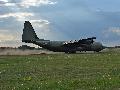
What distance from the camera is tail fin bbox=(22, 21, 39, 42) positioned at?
9381 centimetres

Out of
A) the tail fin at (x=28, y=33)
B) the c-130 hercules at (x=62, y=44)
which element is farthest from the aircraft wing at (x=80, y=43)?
the tail fin at (x=28, y=33)

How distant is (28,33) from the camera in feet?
310

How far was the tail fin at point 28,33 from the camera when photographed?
308ft

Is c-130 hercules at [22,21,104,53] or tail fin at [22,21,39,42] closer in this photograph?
c-130 hercules at [22,21,104,53]

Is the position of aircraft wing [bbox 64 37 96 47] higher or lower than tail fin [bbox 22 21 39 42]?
lower

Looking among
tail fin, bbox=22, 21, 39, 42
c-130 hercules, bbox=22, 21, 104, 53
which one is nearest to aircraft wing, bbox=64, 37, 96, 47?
c-130 hercules, bbox=22, 21, 104, 53

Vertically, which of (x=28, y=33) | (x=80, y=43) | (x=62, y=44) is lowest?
(x=62, y=44)

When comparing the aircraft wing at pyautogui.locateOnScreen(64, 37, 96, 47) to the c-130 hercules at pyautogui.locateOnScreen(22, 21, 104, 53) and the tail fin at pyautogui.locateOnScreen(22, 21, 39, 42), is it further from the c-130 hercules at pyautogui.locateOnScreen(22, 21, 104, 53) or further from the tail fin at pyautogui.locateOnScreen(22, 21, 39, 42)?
the tail fin at pyautogui.locateOnScreen(22, 21, 39, 42)

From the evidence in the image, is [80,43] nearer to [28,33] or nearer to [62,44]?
[62,44]

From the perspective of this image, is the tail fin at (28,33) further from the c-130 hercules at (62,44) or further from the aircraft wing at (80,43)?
the aircraft wing at (80,43)

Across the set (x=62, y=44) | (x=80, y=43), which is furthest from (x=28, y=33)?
(x=80, y=43)

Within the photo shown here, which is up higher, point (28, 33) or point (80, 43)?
point (28, 33)

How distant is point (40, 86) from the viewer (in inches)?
889

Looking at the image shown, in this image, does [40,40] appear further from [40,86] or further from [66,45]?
[40,86]
